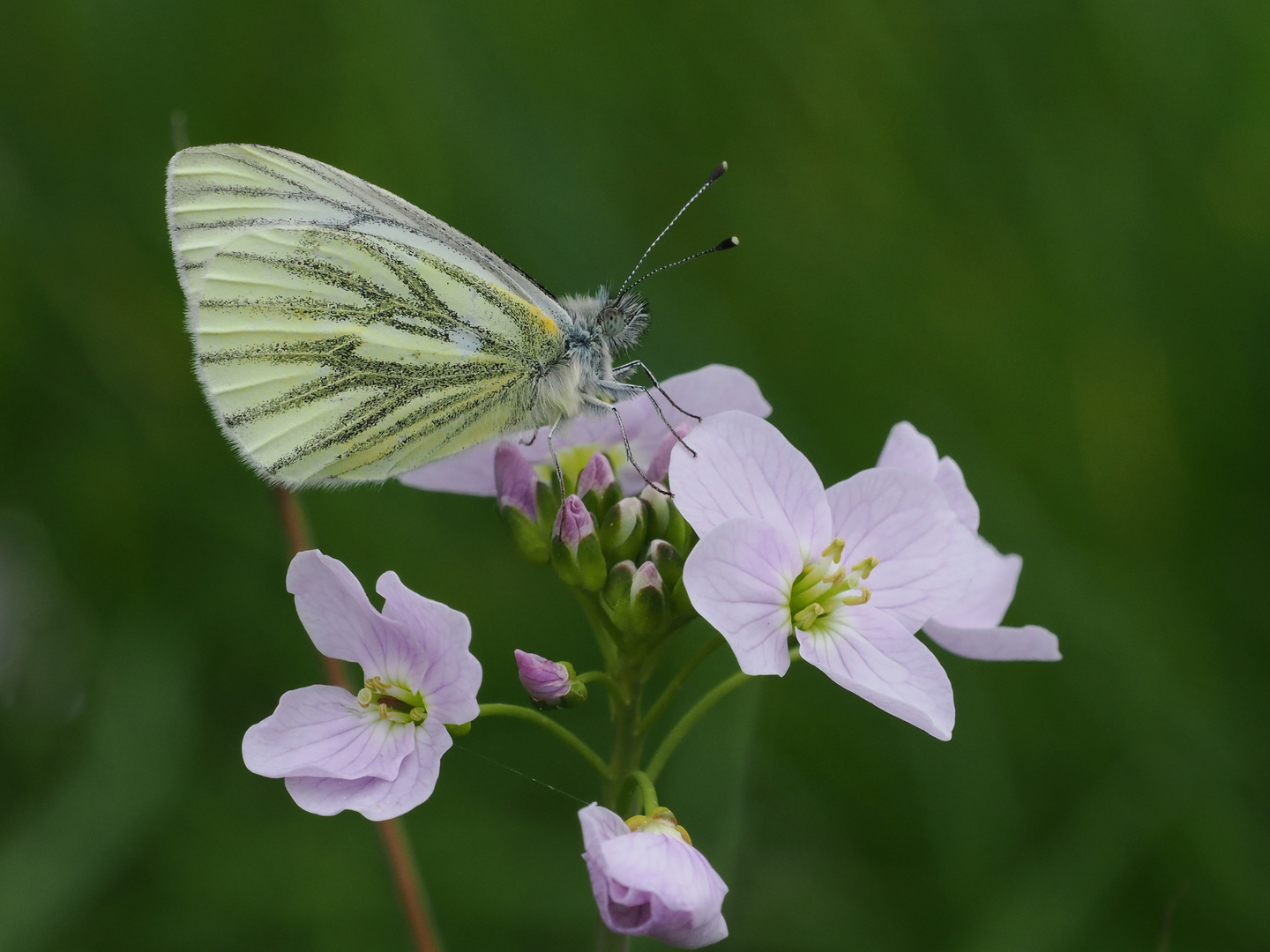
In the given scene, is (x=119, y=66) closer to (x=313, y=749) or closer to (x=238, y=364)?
(x=238, y=364)

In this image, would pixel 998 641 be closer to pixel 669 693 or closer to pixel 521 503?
pixel 669 693

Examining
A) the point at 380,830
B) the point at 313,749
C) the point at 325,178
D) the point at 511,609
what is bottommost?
the point at 511,609

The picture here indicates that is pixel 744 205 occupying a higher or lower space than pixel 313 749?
higher

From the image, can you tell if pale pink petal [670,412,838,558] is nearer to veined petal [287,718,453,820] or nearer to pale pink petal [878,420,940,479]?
pale pink petal [878,420,940,479]

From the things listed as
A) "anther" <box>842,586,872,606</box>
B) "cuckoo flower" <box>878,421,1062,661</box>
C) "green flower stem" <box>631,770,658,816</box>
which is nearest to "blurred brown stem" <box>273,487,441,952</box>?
"green flower stem" <box>631,770,658,816</box>

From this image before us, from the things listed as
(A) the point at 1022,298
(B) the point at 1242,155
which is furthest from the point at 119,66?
(B) the point at 1242,155

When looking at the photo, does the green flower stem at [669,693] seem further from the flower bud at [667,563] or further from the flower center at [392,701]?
the flower center at [392,701]

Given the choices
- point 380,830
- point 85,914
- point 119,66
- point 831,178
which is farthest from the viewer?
point 831,178
